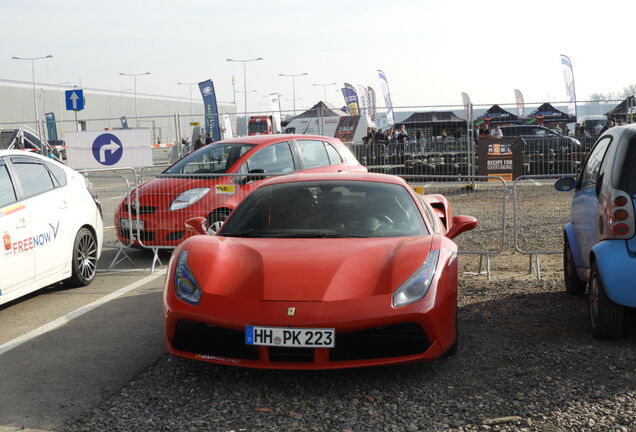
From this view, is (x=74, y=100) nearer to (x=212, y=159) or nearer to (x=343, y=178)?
(x=212, y=159)

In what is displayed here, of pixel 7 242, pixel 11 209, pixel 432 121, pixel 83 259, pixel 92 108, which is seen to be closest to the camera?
pixel 7 242

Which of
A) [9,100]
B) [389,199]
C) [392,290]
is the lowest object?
[392,290]

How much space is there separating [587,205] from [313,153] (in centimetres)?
504

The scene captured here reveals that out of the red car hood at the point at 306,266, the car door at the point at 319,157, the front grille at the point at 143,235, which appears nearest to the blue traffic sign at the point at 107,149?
the front grille at the point at 143,235

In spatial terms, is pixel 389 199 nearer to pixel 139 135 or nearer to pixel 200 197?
pixel 200 197

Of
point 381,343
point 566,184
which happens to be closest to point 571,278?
point 566,184

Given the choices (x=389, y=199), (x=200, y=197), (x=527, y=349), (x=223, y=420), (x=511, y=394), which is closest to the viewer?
(x=223, y=420)

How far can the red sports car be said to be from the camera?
29.8ft

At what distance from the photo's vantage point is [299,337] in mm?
4121

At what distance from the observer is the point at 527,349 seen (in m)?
5.08

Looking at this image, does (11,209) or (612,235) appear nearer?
(612,235)

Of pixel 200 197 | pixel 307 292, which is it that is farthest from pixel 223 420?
pixel 200 197

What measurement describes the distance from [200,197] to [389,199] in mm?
4121

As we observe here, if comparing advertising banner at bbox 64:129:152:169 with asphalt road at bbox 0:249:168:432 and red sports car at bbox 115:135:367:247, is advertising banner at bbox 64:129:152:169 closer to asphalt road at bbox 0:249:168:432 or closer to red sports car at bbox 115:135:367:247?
red sports car at bbox 115:135:367:247
